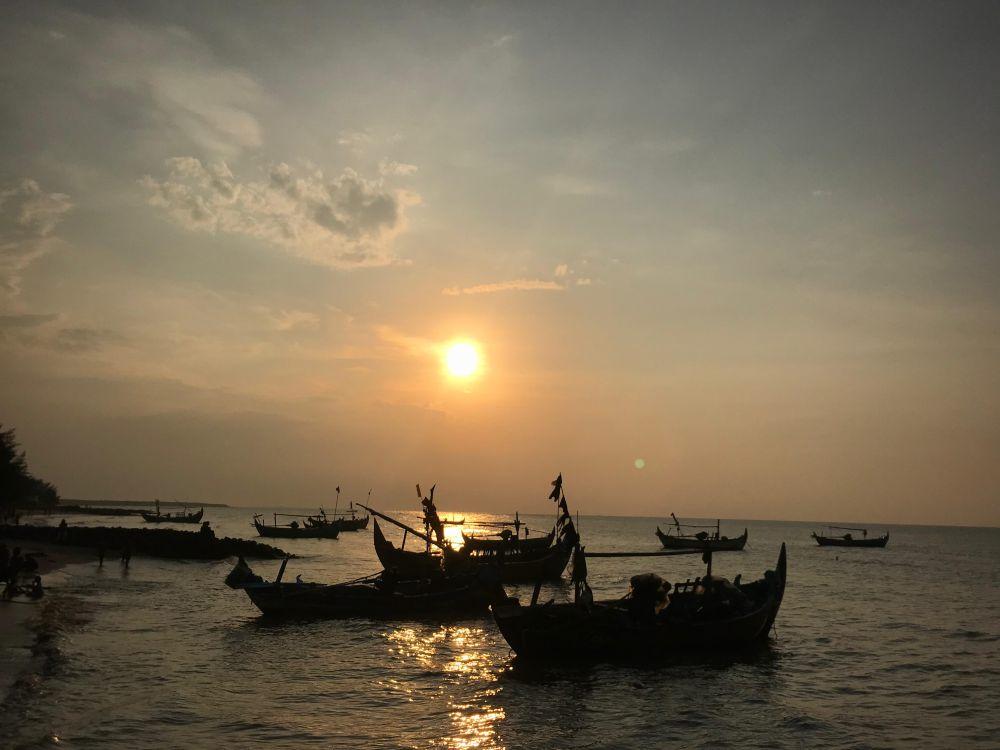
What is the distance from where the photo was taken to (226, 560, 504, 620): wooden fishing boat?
27453mm

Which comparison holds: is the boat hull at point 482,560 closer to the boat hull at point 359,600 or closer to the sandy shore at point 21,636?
the boat hull at point 359,600

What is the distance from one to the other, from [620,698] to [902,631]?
22412mm

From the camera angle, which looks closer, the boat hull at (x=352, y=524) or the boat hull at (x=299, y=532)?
the boat hull at (x=299, y=532)

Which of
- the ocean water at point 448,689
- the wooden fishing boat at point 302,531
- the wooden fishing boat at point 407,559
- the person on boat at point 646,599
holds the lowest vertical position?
the wooden fishing boat at point 302,531

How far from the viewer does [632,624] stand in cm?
2148

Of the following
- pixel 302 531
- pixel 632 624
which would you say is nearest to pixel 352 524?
pixel 302 531

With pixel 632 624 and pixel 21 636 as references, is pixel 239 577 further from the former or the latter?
pixel 632 624

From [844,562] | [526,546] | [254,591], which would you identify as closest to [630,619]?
[254,591]

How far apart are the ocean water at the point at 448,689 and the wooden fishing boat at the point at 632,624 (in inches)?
27.9

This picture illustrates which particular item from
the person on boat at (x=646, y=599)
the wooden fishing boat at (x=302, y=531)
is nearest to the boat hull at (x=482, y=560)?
the person on boat at (x=646, y=599)

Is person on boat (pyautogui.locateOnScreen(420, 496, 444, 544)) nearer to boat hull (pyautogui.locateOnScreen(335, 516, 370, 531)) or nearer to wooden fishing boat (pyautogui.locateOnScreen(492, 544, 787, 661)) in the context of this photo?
wooden fishing boat (pyautogui.locateOnScreen(492, 544, 787, 661))

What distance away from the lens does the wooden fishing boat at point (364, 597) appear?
2745 cm

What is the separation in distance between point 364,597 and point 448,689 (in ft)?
31.4

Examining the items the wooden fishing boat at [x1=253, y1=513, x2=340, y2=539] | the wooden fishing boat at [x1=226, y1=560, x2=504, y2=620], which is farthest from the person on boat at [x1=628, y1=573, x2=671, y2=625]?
the wooden fishing boat at [x1=253, y1=513, x2=340, y2=539]
